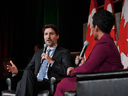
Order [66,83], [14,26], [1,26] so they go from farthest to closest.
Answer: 1. [14,26]
2. [1,26]
3. [66,83]

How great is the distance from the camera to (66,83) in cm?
125

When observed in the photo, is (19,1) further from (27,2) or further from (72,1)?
(72,1)

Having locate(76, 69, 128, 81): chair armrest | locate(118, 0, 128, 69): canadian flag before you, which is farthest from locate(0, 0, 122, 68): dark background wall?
locate(76, 69, 128, 81): chair armrest

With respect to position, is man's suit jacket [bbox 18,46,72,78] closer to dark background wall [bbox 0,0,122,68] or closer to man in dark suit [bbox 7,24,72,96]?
man in dark suit [bbox 7,24,72,96]

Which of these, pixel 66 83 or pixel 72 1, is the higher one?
pixel 72 1

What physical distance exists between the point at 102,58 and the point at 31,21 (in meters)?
3.69

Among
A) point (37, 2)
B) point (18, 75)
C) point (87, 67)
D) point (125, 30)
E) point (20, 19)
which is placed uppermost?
point (37, 2)

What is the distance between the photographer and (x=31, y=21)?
4496 millimetres

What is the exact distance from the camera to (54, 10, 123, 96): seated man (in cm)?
114

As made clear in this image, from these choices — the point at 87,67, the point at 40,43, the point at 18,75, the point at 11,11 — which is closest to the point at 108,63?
the point at 87,67

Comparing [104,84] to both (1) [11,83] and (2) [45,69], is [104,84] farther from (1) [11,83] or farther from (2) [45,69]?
(1) [11,83]

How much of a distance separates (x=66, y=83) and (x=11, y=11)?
11.6 feet

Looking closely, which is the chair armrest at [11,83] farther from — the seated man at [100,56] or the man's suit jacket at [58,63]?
the seated man at [100,56]

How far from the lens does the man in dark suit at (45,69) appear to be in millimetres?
1566
